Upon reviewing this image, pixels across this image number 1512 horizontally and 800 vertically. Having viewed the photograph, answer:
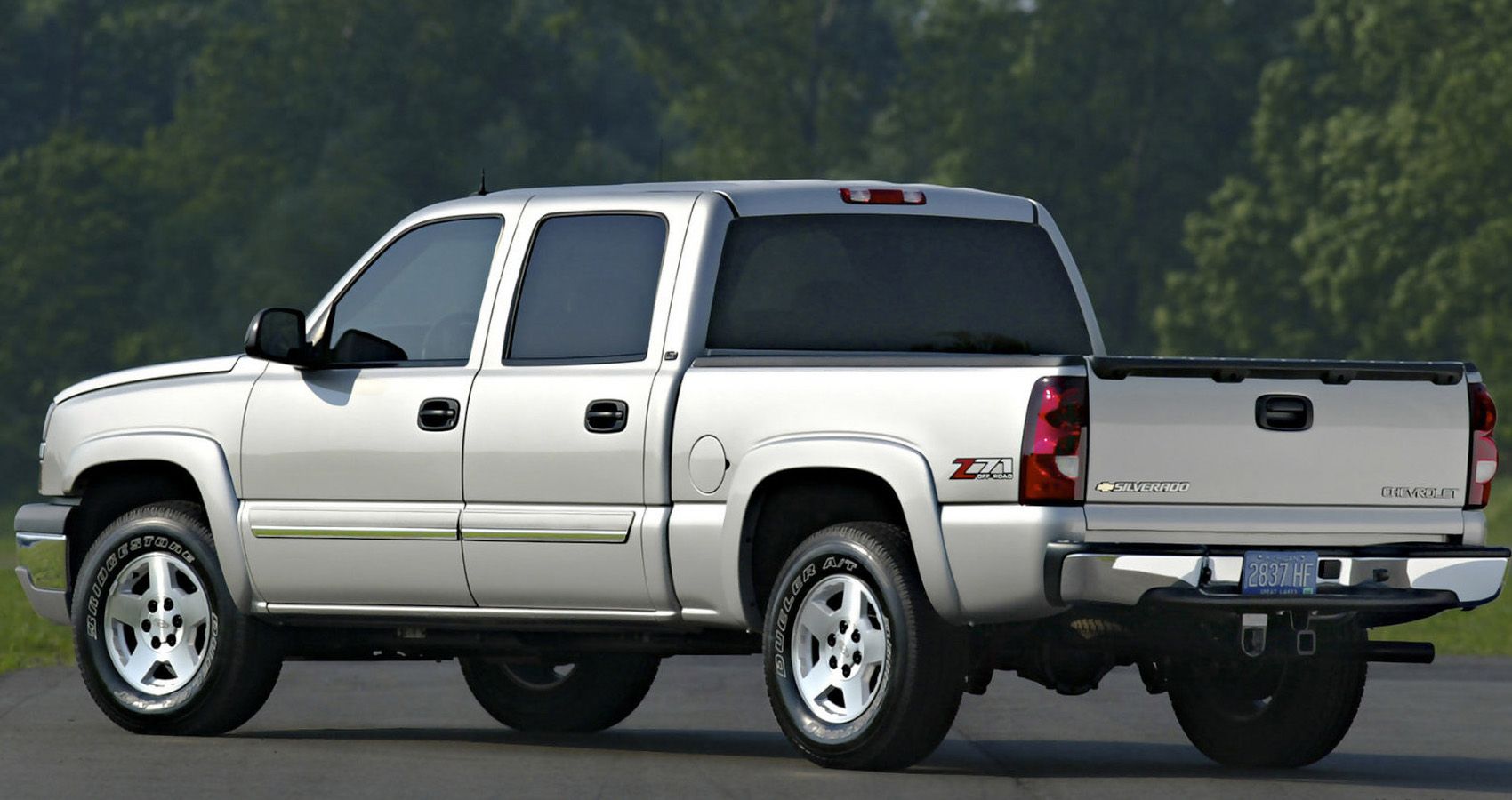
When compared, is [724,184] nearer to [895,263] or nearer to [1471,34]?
[895,263]

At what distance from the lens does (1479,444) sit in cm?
1037

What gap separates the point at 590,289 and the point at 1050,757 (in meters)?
2.55

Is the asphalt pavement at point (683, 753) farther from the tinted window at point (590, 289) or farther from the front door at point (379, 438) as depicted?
the tinted window at point (590, 289)

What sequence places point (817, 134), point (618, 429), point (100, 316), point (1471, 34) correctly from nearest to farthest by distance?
point (618, 429) → point (1471, 34) → point (100, 316) → point (817, 134)

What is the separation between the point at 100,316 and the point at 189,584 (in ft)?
214

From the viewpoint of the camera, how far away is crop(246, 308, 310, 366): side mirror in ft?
38.4

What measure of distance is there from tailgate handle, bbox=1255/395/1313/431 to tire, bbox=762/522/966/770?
125cm

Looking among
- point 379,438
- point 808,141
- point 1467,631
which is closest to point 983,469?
point 379,438

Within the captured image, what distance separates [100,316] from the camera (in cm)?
7588

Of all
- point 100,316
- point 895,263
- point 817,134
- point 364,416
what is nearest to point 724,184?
point 895,263

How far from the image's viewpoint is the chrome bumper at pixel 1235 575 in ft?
31.9

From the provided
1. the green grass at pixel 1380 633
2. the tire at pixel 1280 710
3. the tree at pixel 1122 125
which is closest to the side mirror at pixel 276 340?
the tire at pixel 1280 710

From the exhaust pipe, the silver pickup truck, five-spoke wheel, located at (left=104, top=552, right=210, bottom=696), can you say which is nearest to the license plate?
the silver pickup truck

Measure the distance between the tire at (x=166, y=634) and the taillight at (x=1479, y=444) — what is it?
4.71 meters
